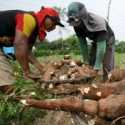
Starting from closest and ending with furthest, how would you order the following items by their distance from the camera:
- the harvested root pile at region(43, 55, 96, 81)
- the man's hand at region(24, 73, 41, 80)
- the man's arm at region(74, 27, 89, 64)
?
1. the harvested root pile at region(43, 55, 96, 81)
2. the man's hand at region(24, 73, 41, 80)
3. the man's arm at region(74, 27, 89, 64)

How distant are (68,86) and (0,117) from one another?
1463 mm

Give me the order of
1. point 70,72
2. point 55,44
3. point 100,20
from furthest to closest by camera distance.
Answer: point 55,44
point 100,20
point 70,72

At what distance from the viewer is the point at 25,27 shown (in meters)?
4.90

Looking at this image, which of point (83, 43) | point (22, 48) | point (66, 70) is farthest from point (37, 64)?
point (83, 43)

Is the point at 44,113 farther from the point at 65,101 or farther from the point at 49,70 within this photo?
the point at 65,101

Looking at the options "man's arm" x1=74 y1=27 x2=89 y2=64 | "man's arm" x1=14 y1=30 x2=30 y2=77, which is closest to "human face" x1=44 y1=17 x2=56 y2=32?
"man's arm" x1=14 y1=30 x2=30 y2=77

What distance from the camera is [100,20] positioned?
6109 millimetres

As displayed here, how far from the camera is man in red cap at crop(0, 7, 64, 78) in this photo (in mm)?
4887

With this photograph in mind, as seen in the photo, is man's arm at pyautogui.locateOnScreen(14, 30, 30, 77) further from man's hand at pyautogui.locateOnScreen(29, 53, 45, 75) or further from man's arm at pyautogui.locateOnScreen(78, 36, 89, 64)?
man's arm at pyautogui.locateOnScreen(78, 36, 89, 64)

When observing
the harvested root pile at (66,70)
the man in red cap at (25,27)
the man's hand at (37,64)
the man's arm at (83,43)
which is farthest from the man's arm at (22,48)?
the man's arm at (83,43)

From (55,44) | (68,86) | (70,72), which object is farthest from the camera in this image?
(55,44)

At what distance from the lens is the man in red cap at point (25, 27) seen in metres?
4.89

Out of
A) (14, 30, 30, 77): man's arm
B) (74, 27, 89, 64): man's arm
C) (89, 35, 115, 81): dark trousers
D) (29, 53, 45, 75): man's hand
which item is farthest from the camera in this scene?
(89, 35, 115, 81): dark trousers

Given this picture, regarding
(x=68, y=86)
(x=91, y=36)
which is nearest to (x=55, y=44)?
(x=91, y=36)
